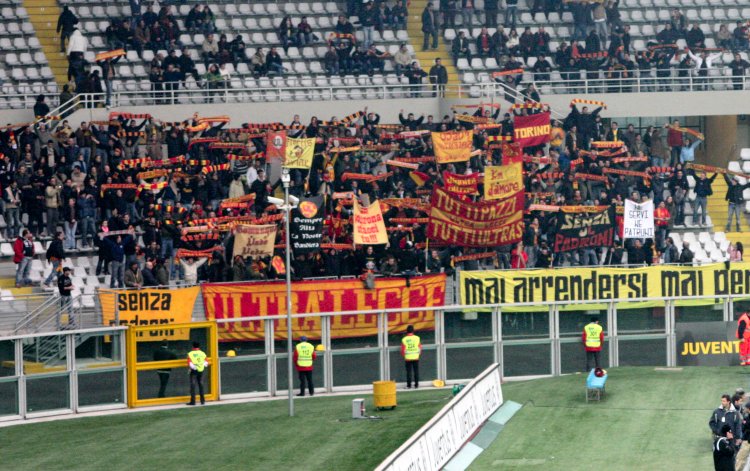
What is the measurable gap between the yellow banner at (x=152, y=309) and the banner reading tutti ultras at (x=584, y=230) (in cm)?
1073

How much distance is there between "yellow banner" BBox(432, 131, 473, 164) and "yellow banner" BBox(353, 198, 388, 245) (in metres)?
4.88

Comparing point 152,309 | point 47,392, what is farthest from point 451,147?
point 47,392

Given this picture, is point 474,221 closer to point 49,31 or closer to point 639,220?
point 639,220

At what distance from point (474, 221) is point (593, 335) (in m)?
4.81

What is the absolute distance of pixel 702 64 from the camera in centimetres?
5781

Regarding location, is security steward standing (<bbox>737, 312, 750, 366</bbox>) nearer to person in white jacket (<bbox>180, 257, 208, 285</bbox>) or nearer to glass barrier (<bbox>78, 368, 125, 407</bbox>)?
person in white jacket (<bbox>180, 257, 208, 285</bbox>)

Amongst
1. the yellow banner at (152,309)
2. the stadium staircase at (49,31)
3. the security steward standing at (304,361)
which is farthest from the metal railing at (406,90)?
the security steward standing at (304,361)

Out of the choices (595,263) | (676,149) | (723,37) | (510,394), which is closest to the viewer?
(510,394)

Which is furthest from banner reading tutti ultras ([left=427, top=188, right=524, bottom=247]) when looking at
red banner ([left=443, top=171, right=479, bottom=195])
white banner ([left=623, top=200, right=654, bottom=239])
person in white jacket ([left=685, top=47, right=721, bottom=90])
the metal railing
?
person in white jacket ([left=685, top=47, right=721, bottom=90])

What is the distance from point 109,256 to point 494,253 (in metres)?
10.3

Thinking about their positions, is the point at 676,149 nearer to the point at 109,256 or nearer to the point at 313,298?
the point at 313,298

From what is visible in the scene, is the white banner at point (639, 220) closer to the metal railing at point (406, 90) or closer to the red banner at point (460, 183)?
the red banner at point (460, 183)

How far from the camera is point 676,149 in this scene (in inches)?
2098

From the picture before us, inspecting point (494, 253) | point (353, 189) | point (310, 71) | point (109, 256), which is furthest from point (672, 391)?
point (310, 71)
